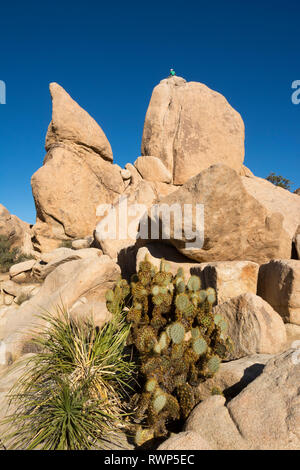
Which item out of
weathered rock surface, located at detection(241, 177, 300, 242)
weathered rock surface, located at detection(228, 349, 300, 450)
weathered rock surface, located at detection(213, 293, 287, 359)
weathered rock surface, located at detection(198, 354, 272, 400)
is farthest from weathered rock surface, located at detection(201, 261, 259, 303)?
weathered rock surface, located at detection(228, 349, 300, 450)

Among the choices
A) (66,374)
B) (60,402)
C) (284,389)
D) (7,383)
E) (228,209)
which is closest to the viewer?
(284,389)

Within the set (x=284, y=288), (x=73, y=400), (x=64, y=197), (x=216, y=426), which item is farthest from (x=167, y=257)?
(x=64, y=197)

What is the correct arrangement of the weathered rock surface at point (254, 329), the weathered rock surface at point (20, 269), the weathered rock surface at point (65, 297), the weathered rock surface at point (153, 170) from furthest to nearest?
the weathered rock surface at point (153, 170), the weathered rock surface at point (20, 269), the weathered rock surface at point (65, 297), the weathered rock surface at point (254, 329)

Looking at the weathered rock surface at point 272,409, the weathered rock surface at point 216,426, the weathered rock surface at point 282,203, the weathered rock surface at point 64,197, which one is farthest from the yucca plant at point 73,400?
the weathered rock surface at point 64,197

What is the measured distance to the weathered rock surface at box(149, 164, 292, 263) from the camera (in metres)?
5.13

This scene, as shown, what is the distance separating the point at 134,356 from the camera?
4449 mm

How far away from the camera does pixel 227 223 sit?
17.9ft

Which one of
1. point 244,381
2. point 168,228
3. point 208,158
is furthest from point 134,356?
point 208,158

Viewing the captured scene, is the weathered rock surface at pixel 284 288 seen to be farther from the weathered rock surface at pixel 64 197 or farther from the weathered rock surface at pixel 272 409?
the weathered rock surface at pixel 64 197

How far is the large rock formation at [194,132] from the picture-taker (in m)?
15.3

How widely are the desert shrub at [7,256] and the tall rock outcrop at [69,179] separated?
1443 mm

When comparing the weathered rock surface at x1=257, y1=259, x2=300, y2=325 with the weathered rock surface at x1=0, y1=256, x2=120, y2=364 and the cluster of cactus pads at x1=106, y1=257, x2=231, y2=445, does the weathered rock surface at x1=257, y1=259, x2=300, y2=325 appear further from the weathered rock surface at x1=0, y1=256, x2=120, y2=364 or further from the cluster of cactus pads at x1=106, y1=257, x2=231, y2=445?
the weathered rock surface at x1=0, y1=256, x2=120, y2=364
